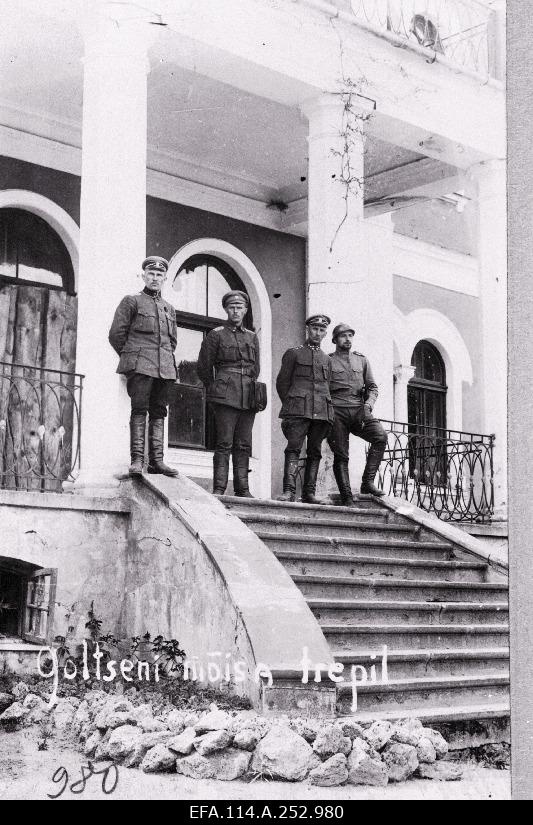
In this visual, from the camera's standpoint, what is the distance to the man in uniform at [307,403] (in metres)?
9.84

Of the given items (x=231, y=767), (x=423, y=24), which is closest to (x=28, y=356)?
(x=423, y=24)

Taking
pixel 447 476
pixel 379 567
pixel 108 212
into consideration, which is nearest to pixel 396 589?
pixel 379 567

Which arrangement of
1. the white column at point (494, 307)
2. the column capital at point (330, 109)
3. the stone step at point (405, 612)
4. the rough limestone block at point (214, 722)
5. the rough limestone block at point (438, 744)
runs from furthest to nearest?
the white column at point (494, 307) → the column capital at point (330, 109) → the stone step at point (405, 612) → the rough limestone block at point (438, 744) → the rough limestone block at point (214, 722)

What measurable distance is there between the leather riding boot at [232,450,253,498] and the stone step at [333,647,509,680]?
2446 mm

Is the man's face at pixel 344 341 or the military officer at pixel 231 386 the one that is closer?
the military officer at pixel 231 386

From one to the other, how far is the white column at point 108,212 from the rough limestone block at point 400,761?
12.4 feet

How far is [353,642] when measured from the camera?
24.6ft

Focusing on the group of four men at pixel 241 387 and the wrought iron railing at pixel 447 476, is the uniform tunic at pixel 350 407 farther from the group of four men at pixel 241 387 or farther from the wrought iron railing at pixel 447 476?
the wrought iron railing at pixel 447 476

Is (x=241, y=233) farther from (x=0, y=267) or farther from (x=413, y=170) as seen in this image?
(x=0, y=267)

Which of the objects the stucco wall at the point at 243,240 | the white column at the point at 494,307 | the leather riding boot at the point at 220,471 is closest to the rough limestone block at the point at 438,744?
the leather riding boot at the point at 220,471

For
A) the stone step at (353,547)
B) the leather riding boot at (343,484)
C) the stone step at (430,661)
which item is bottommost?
the stone step at (430,661)

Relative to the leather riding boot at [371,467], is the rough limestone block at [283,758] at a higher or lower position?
lower

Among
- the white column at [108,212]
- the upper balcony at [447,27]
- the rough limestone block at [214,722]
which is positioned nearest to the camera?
the rough limestone block at [214,722]

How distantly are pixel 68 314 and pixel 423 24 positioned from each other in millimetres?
5054
